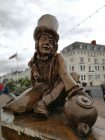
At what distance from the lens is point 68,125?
2051 mm

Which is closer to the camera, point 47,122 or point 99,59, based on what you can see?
point 47,122

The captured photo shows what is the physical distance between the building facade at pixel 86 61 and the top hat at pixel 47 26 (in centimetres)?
5215

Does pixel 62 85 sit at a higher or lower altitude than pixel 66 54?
lower

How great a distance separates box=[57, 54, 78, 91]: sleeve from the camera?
7.16 feet

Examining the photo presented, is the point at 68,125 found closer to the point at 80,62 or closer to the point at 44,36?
the point at 44,36

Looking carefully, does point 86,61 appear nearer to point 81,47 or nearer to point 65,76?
point 81,47

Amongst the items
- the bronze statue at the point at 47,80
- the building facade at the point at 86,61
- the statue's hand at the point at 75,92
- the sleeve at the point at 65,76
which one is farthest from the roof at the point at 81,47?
the statue's hand at the point at 75,92

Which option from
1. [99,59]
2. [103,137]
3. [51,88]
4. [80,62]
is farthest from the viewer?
[99,59]

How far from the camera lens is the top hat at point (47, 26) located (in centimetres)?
246

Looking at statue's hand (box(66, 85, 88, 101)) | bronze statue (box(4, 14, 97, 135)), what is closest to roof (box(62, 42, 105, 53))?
bronze statue (box(4, 14, 97, 135))

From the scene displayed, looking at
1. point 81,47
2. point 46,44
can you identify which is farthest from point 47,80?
point 81,47

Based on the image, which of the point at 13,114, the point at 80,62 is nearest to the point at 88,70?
the point at 80,62

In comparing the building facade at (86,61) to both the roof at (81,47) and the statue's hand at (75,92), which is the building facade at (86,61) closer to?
the roof at (81,47)

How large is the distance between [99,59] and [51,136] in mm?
60616
